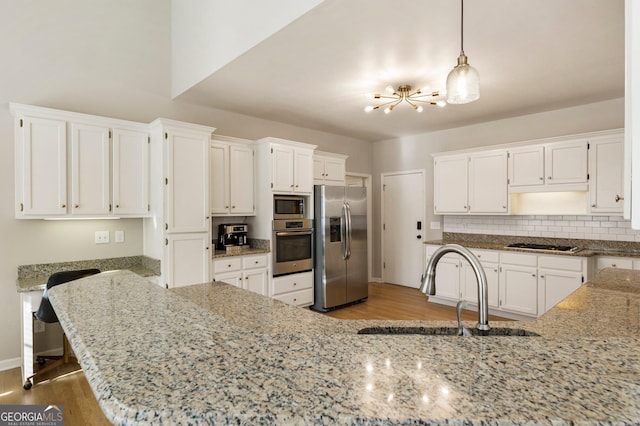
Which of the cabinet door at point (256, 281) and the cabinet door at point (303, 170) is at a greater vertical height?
the cabinet door at point (303, 170)

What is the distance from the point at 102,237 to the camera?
3422mm

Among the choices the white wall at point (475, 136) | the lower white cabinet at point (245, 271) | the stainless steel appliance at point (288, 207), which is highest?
the white wall at point (475, 136)

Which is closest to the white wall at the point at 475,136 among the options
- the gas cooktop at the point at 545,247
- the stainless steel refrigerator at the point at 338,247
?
the gas cooktop at the point at 545,247

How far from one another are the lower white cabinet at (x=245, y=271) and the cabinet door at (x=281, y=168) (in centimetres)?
89

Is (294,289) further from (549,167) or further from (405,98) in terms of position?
(549,167)

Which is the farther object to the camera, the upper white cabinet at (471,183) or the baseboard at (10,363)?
the upper white cabinet at (471,183)

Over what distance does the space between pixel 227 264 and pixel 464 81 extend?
296 cm

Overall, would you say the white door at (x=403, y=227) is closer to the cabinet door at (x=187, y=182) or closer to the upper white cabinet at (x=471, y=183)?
the upper white cabinet at (x=471, y=183)

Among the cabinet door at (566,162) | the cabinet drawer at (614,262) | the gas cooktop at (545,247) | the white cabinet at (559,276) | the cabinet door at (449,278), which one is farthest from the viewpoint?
the cabinet door at (449,278)

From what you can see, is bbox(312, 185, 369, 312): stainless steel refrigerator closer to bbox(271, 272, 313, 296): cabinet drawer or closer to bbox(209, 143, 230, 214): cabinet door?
bbox(271, 272, 313, 296): cabinet drawer

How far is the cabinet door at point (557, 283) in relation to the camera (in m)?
3.71

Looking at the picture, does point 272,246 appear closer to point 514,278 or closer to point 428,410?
point 514,278

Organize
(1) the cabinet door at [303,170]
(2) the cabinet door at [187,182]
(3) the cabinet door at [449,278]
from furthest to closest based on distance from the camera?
(3) the cabinet door at [449,278]
(1) the cabinet door at [303,170]
(2) the cabinet door at [187,182]

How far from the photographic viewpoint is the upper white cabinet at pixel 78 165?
9.19ft
